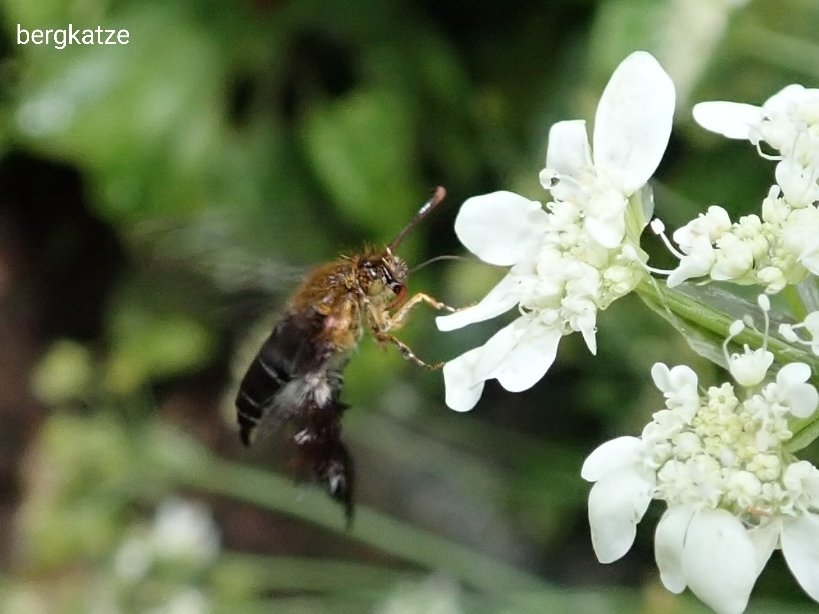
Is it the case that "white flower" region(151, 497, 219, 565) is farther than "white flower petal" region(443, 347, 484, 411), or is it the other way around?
"white flower" region(151, 497, 219, 565)

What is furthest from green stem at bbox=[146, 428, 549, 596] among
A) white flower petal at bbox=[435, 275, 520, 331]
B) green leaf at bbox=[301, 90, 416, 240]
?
white flower petal at bbox=[435, 275, 520, 331]

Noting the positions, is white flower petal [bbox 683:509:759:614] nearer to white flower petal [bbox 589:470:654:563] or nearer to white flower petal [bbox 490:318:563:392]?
white flower petal [bbox 589:470:654:563]

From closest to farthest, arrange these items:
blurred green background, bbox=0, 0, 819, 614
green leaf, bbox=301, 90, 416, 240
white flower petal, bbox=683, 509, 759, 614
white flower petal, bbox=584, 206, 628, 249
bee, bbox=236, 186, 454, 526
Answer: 1. white flower petal, bbox=683, 509, 759, 614
2. white flower petal, bbox=584, 206, 628, 249
3. bee, bbox=236, 186, 454, 526
4. blurred green background, bbox=0, 0, 819, 614
5. green leaf, bbox=301, 90, 416, 240

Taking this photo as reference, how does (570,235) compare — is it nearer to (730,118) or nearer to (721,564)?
(730,118)

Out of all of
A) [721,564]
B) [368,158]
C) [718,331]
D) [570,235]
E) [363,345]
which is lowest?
[721,564]

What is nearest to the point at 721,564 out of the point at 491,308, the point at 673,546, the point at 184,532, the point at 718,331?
the point at 673,546

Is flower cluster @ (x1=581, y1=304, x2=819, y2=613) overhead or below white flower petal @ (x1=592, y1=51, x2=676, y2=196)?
below

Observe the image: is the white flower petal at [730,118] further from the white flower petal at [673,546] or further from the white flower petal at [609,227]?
the white flower petal at [673,546]
